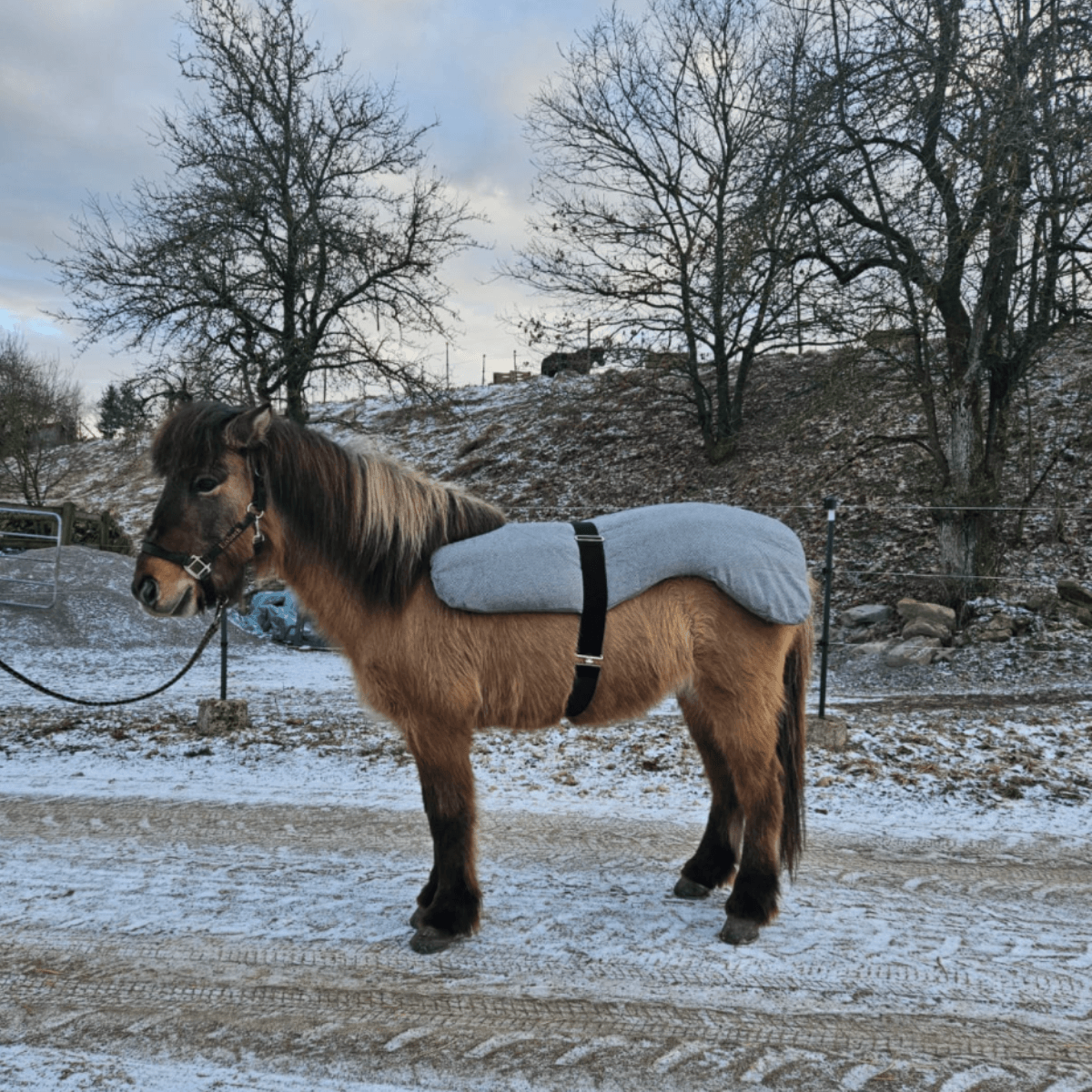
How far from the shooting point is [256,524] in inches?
121

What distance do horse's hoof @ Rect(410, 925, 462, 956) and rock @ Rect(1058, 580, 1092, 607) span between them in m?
10.0

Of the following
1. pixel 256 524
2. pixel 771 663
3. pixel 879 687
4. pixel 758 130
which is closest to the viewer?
pixel 256 524

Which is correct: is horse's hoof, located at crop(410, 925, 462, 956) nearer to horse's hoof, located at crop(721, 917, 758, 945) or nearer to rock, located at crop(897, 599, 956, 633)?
horse's hoof, located at crop(721, 917, 758, 945)

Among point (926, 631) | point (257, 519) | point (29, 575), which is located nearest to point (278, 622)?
point (29, 575)

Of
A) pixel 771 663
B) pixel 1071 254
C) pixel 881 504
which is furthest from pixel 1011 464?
pixel 771 663

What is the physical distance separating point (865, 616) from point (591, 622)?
9048 mm

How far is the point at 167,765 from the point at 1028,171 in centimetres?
1020

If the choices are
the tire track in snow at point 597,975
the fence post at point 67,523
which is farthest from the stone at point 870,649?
the fence post at point 67,523

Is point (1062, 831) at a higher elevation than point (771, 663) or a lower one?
lower

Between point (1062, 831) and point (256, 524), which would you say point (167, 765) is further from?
point (1062, 831)

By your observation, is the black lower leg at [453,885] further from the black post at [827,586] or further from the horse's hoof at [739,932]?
the black post at [827,586]

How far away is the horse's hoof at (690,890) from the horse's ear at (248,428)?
261 cm

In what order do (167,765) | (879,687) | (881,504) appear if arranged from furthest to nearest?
(881,504), (879,687), (167,765)

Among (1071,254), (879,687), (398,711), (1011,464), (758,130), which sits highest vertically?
(758,130)
